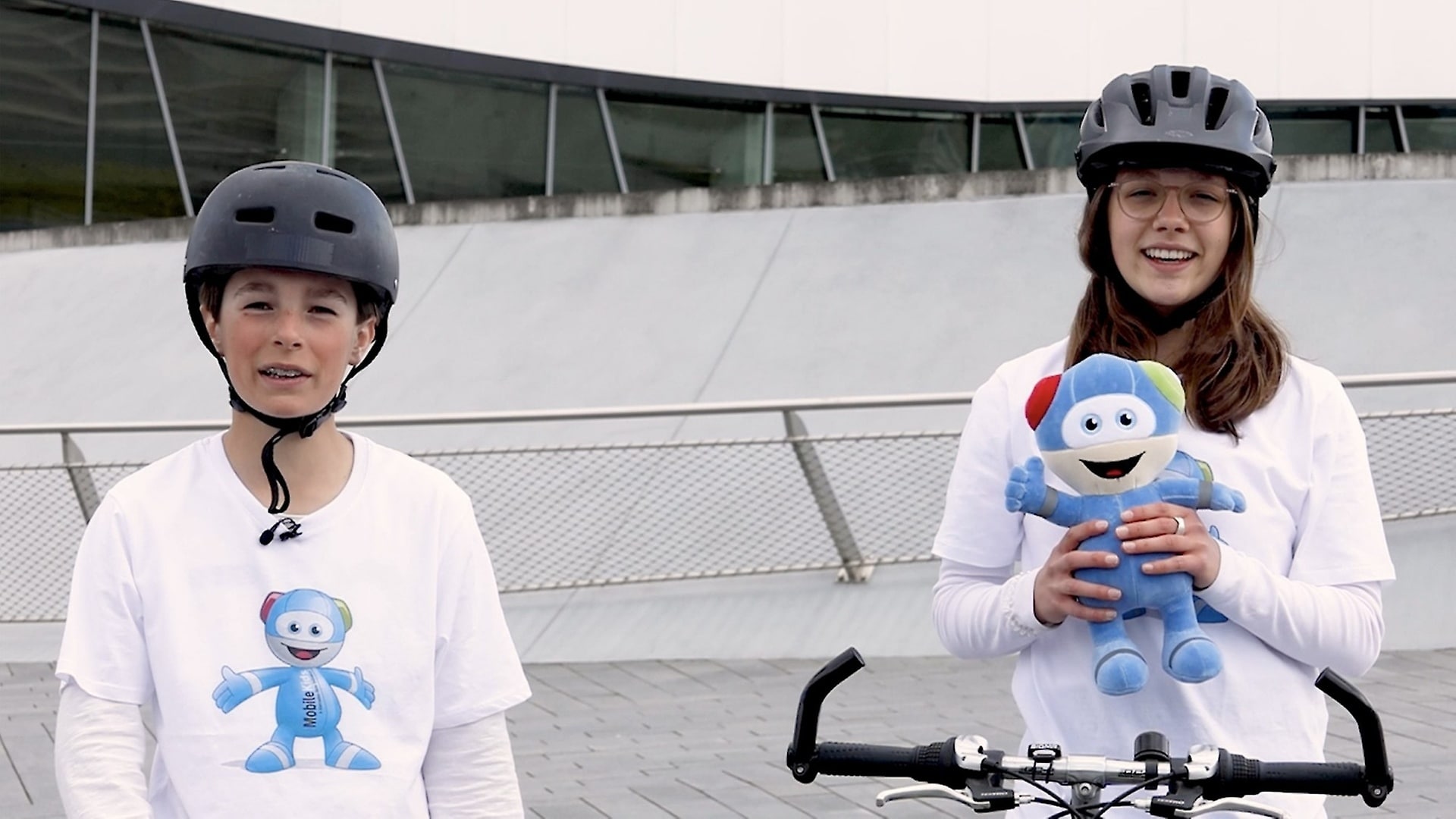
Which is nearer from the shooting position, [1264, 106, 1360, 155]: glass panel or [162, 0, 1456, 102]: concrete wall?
[162, 0, 1456, 102]: concrete wall

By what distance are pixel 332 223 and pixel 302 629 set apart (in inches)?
23.4

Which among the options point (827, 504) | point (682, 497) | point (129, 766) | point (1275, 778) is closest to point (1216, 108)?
point (1275, 778)

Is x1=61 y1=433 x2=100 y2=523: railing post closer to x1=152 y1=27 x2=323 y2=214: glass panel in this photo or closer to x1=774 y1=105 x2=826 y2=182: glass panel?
x1=152 y1=27 x2=323 y2=214: glass panel

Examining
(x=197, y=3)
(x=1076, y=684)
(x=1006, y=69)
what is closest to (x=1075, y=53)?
(x=1006, y=69)

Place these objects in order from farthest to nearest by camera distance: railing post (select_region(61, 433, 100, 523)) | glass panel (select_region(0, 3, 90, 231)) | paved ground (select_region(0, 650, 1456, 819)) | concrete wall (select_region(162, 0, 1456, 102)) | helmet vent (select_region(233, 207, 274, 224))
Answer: concrete wall (select_region(162, 0, 1456, 102)) → glass panel (select_region(0, 3, 90, 231)) → railing post (select_region(61, 433, 100, 523)) → paved ground (select_region(0, 650, 1456, 819)) → helmet vent (select_region(233, 207, 274, 224))

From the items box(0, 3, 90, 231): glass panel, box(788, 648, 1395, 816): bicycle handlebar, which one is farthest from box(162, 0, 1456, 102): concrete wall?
box(788, 648, 1395, 816): bicycle handlebar

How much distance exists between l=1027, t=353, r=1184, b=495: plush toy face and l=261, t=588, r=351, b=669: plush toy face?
1.01 metres

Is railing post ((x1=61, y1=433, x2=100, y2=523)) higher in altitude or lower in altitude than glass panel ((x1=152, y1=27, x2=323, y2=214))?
lower

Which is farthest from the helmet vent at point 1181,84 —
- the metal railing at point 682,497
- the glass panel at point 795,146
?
the glass panel at point 795,146

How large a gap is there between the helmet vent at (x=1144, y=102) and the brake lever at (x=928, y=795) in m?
1.10

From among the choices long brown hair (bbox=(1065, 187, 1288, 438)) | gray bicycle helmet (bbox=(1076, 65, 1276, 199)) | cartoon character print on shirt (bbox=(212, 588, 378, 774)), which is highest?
gray bicycle helmet (bbox=(1076, 65, 1276, 199))

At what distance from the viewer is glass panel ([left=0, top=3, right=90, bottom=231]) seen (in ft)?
60.6

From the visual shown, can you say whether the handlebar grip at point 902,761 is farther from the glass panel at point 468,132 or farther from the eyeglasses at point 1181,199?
the glass panel at point 468,132

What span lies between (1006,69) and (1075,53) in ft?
2.46
